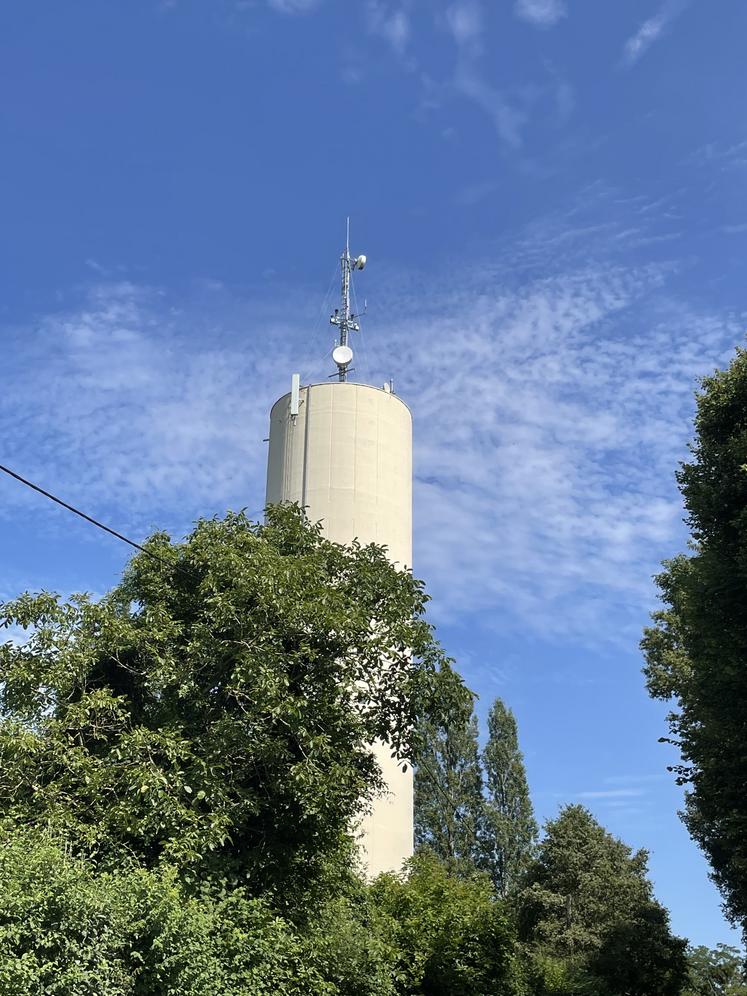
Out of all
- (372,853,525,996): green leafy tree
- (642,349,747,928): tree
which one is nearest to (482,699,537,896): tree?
(372,853,525,996): green leafy tree

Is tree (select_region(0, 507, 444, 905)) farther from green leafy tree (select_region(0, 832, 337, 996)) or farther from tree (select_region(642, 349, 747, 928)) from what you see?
tree (select_region(642, 349, 747, 928))

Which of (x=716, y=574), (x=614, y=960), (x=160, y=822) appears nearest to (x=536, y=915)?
(x=614, y=960)

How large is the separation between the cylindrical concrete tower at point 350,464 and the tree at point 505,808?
13.3 meters

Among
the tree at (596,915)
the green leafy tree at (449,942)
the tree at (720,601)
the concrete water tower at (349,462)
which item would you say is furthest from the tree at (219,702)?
the tree at (596,915)

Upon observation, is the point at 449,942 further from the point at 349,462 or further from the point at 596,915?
the point at 349,462

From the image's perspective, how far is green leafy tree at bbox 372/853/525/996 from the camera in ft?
64.3

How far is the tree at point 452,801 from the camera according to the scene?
38844 mm

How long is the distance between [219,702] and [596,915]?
20.4 metres

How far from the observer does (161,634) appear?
46.0 ft

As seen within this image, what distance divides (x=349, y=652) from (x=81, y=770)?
4108 mm

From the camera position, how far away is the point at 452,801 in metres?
39.8

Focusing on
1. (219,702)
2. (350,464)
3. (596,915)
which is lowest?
(596,915)

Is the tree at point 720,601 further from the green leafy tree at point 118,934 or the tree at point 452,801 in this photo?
the tree at point 452,801

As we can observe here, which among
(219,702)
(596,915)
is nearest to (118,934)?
(219,702)
